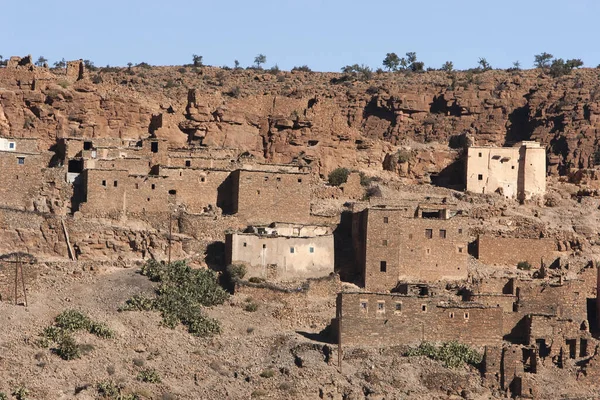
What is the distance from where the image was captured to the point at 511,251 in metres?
60.5

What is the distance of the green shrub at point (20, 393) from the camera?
159 ft

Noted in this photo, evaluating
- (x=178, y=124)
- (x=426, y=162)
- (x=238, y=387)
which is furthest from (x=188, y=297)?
(x=426, y=162)

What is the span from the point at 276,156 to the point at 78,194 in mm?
9480

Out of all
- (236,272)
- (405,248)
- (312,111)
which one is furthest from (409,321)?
(312,111)

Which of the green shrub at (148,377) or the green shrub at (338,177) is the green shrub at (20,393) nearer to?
the green shrub at (148,377)

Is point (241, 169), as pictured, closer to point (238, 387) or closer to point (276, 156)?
point (276, 156)

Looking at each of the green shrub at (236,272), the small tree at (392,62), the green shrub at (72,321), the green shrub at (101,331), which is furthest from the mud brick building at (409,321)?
the small tree at (392,62)

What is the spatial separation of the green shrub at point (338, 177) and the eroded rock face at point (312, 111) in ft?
2.64

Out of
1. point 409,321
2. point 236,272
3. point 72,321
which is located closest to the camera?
point 72,321

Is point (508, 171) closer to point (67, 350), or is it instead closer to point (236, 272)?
point (236, 272)

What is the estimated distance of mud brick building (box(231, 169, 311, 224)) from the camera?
6056 cm

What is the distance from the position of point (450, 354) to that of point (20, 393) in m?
13.1

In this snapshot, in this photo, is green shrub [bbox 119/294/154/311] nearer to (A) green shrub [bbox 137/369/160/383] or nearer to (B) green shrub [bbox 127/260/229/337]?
(B) green shrub [bbox 127/260/229/337]

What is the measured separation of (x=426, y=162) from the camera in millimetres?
69812
